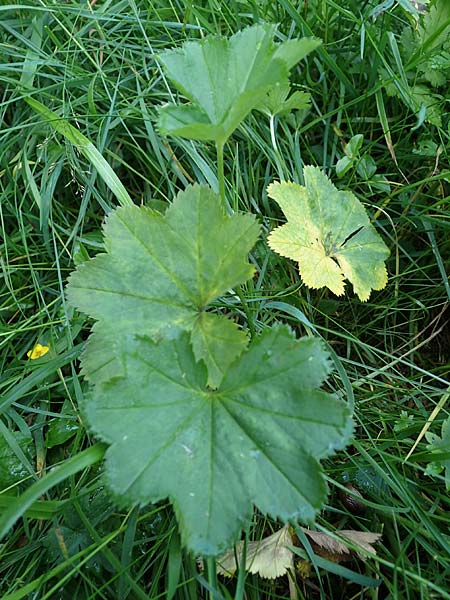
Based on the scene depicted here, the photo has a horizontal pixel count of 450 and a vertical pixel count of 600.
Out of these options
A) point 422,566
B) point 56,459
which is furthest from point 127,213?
→ point 422,566

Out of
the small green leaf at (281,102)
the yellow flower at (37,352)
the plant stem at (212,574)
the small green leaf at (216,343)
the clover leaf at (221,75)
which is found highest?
the clover leaf at (221,75)

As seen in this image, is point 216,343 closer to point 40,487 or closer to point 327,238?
point 40,487

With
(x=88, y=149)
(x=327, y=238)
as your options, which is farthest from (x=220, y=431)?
(x=88, y=149)

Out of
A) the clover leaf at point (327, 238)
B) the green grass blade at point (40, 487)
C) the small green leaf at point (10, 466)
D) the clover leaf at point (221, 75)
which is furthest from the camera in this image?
the clover leaf at point (327, 238)

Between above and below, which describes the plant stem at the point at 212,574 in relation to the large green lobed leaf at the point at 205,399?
below

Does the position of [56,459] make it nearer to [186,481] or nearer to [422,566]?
[186,481]

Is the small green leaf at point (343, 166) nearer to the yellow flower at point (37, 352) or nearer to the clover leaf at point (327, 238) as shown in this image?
the clover leaf at point (327, 238)

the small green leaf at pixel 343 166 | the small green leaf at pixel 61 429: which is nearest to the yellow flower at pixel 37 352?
the small green leaf at pixel 61 429

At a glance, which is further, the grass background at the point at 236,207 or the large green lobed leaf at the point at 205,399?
the grass background at the point at 236,207
